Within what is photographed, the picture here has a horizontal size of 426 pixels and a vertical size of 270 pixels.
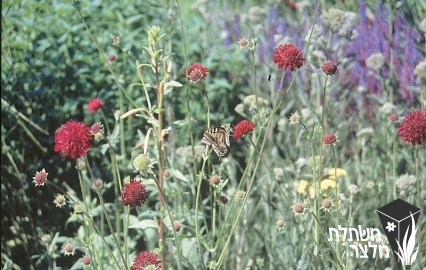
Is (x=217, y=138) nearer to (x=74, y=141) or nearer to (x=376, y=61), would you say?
(x=74, y=141)

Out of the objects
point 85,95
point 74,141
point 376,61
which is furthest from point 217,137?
point 85,95

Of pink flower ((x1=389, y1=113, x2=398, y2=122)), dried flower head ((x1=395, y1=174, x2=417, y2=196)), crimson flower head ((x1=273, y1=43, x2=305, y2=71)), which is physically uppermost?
crimson flower head ((x1=273, y1=43, x2=305, y2=71))

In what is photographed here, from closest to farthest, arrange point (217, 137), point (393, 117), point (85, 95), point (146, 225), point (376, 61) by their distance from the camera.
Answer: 1. point (217, 137)
2. point (146, 225)
3. point (393, 117)
4. point (376, 61)
5. point (85, 95)

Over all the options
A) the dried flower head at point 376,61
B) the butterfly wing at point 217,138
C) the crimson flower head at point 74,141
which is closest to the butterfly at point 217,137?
the butterfly wing at point 217,138

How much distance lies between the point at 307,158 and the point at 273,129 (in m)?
0.34

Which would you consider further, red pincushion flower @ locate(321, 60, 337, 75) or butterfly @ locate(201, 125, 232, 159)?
butterfly @ locate(201, 125, 232, 159)

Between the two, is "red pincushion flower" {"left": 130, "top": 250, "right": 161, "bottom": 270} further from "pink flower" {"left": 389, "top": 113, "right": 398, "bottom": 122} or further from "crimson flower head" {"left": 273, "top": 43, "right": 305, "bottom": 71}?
"pink flower" {"left": 389, "top": 113, "right": 398, "bottom": 122}

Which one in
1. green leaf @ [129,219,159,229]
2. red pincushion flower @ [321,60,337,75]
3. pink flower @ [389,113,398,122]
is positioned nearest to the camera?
red pincushion flower @ [321,60,337,75]

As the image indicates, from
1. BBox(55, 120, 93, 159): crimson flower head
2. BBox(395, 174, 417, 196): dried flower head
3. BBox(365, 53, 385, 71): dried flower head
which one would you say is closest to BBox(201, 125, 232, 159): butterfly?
BBox(55, 120, 93, 159): crimson flower head

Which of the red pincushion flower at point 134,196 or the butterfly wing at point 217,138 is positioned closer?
the red pincushion flower at point 134,196

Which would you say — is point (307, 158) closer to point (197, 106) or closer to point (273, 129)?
point (273, 129)

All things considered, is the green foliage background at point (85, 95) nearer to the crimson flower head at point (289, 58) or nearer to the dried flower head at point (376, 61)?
the dried flower head at point (376, 61)

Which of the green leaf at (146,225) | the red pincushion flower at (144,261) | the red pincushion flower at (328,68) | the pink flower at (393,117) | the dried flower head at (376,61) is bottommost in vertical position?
the red pincushion flower at (144,261)

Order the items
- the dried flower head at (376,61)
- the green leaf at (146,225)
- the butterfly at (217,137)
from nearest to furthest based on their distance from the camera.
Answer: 1. the butterfly at (217,137)
2. the green leaf at (146,225)
3. the dried flower head at (376,61)
